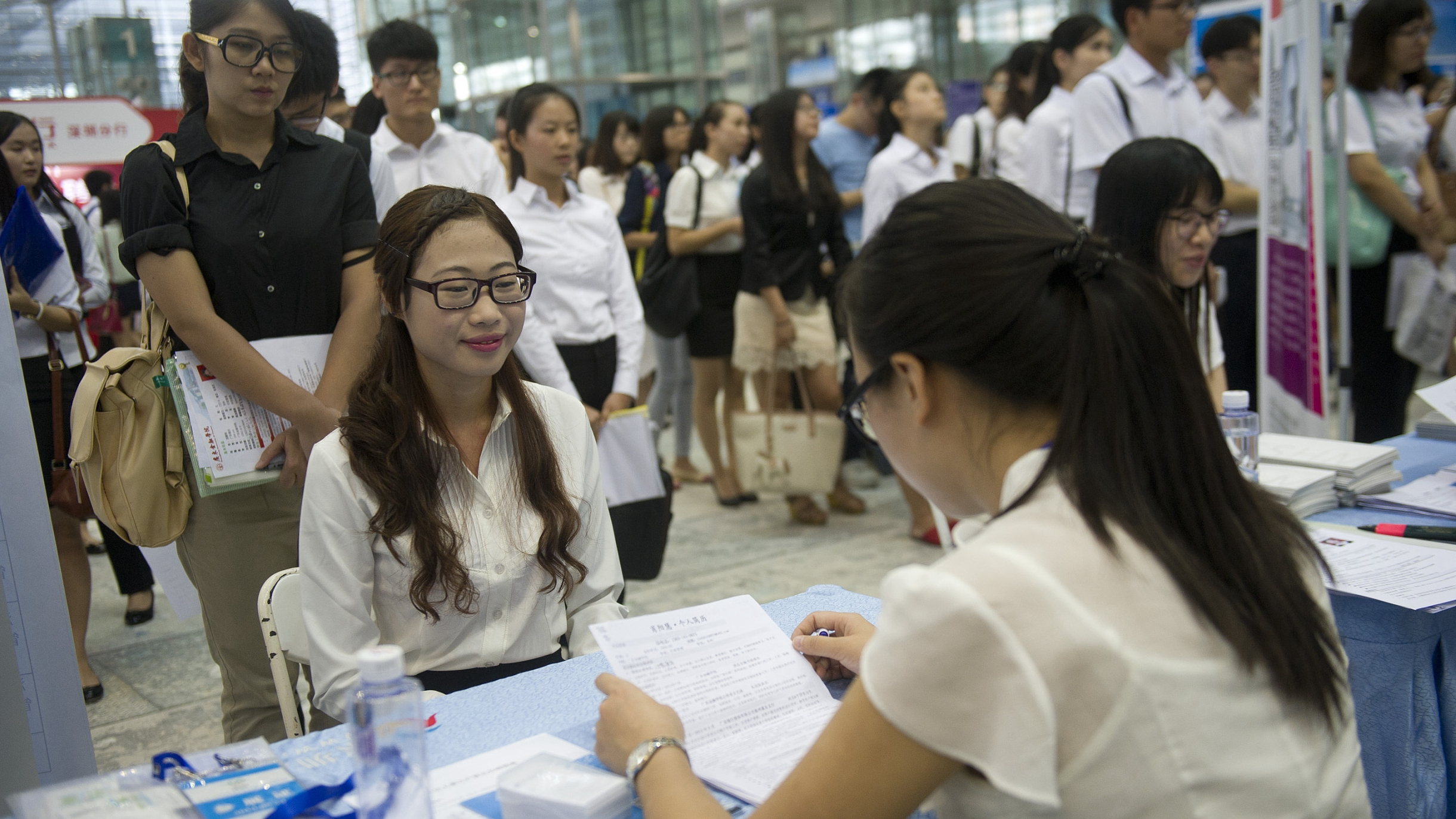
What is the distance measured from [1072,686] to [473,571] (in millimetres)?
1083

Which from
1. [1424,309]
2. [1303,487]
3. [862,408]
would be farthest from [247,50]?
[1424,309]

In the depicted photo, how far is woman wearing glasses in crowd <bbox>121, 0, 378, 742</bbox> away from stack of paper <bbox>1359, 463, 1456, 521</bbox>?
80.4 inches

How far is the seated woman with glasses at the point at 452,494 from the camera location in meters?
1.63

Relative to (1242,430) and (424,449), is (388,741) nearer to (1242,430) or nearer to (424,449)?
(424,449)

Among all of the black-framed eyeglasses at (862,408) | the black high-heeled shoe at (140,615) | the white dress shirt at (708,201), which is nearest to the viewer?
the black-framed eyeglasses at (862,408)

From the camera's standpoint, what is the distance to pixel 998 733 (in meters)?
0.84

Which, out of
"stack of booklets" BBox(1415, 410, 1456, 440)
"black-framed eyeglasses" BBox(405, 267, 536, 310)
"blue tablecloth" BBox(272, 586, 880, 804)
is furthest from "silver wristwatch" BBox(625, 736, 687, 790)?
"stack of booklets" BBox(1415, 410, 1456, 440)

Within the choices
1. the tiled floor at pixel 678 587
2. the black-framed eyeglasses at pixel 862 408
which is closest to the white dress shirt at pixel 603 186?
the tiled floor at pixel 678 587

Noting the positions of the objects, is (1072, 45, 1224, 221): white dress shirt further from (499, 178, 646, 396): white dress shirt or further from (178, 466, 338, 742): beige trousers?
(178, 466, 338, 742): beige trousers

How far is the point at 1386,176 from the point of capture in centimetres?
371

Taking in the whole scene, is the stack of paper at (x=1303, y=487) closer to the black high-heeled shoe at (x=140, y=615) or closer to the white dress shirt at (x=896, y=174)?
the white dress shirt at (x=896, y=174)

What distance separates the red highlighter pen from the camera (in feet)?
6.12

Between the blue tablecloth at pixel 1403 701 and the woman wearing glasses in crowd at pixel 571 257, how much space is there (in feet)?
6.50

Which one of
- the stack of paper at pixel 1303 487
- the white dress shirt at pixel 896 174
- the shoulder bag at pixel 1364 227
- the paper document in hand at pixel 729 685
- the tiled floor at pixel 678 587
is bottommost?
the tiled floor at pixel 678 587
